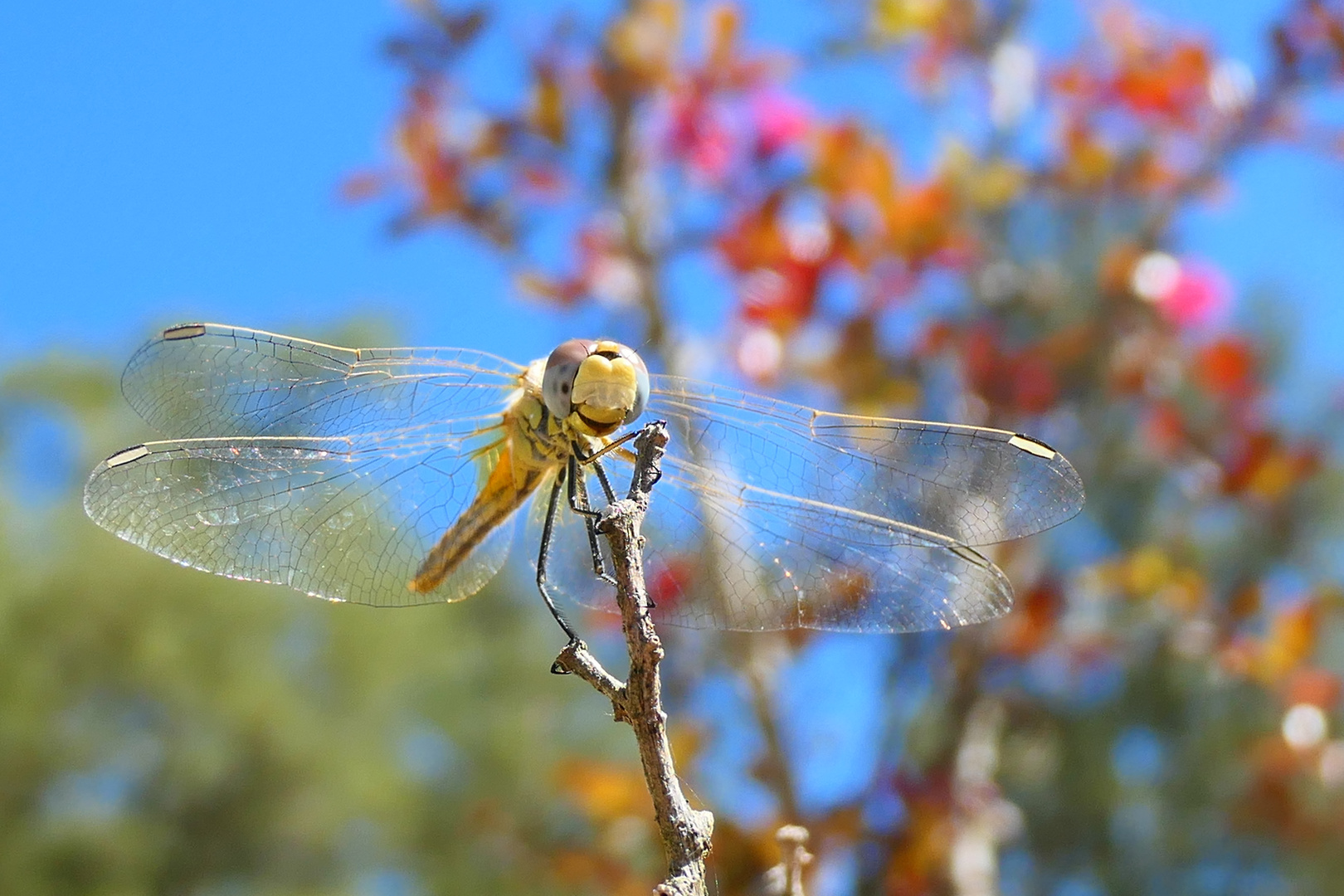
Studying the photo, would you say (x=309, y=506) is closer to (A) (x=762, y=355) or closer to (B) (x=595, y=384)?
(B) (x=595, y=384)

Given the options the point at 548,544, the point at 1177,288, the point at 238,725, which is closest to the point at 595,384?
the point at 548,544

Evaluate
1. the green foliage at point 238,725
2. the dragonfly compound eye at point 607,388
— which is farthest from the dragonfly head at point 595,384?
the green foliage at point 238,725

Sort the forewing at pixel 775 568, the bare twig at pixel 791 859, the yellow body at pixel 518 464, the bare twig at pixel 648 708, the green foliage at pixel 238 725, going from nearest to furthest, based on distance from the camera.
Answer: the bare twig at pixel 648 708, the bare twig at pixel 791 859, the yellow body at pixel 518 464, the forewing at pixel 775 568, the green foliage at pixel 238 725

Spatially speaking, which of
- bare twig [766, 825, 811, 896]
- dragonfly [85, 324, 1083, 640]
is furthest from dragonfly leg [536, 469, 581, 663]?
bare twig [766, 825, 811, 896]

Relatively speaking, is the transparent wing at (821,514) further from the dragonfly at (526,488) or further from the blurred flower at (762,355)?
the blurred flower at (762,355)

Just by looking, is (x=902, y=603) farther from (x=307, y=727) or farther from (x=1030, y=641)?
(x=307, y=727)

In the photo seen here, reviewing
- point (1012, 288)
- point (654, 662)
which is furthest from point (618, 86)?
point (654, 662)
